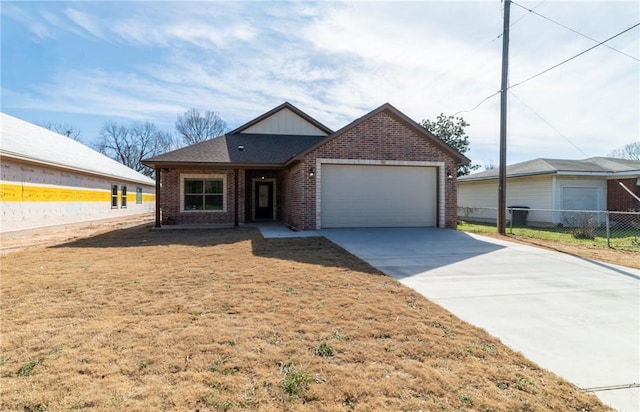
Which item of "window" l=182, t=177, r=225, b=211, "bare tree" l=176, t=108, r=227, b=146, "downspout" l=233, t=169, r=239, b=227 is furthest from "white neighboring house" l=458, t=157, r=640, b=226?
"bare tree" l=176, t=108, r=227, b=146

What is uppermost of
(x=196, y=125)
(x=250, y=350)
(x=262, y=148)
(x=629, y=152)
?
(x=196, y=125)

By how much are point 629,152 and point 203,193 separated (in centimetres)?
5688

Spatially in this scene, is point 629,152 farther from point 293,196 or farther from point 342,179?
point 293,196

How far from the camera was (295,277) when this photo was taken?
19.3ft

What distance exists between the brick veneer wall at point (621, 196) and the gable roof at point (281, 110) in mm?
15105

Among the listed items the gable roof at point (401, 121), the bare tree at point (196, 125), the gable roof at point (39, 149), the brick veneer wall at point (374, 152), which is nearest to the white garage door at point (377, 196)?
the brick veneer wall at point (374, 152)

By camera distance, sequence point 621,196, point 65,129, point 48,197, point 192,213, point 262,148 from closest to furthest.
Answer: point 48,197 < point 192,213 < point 262,148 < point 621,196 < point 65,129

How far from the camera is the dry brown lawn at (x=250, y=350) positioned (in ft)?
8.02

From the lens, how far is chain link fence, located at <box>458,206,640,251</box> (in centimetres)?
1113

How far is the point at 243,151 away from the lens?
15438 mm

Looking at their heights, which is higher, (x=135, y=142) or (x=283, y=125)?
(x=135, y=142)

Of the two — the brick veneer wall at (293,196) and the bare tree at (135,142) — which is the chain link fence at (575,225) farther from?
the bare tree at (135,142)

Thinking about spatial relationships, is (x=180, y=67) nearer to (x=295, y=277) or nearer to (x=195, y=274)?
(x=195, y=274)

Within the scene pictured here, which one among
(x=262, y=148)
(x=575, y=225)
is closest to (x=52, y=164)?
(x=262, y=148)
